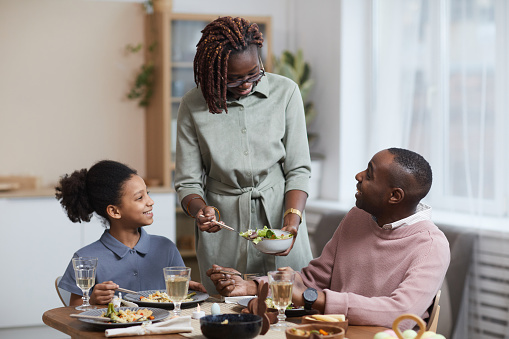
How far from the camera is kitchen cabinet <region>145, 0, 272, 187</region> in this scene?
461 centimetres

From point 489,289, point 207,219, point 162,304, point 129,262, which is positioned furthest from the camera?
point 489,289

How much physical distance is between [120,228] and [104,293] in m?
0.44

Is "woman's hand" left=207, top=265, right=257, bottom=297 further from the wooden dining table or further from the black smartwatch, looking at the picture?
the black smartwatch

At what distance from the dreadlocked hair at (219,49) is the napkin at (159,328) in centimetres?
84

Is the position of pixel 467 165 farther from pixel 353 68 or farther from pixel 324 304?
pixel 324 304

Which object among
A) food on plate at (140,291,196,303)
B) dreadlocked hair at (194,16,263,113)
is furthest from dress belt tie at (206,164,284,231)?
food on plate at (140,291,196,303)

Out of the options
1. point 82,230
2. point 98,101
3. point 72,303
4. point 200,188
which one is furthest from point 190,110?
point 98,101

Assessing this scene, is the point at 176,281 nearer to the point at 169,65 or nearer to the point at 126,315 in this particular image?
the point at 126,315

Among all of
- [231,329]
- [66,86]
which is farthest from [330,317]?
[66,86]

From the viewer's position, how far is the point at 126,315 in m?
1.74

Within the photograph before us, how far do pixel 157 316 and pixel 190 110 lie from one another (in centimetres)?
88

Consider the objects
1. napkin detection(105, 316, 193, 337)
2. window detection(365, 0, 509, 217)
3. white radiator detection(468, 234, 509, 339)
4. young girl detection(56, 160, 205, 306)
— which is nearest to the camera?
napkin detection(105, 316, 193, 337)

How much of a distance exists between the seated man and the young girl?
0.40 m

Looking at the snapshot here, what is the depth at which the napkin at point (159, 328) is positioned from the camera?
164 centimetres
